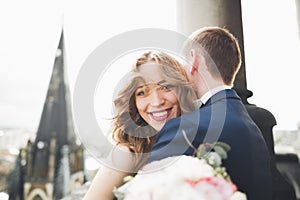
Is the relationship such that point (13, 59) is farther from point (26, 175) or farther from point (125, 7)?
point (26, 175)

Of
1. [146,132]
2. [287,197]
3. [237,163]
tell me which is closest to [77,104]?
[146,132]

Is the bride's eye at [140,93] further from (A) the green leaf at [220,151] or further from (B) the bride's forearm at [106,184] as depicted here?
(A) the green leaf at [220,151]

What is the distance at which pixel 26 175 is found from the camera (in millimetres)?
10188

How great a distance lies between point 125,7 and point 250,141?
1.49 meters

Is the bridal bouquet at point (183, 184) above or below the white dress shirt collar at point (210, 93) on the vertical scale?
below

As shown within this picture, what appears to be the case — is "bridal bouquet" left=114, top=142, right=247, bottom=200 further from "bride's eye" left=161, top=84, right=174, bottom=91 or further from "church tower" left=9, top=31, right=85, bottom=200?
"church tower" left=9, top=31, right=85, bottom=200

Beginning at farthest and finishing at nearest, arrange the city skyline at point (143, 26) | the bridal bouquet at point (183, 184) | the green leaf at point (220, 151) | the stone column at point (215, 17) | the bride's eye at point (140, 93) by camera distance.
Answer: the city skyline at point (143, 26) < the stone column at point (215, 17) < the bride's eye at point (140, 93) < the green leaf at point (220, 151) < the bridal bouquet at point (183, 184)

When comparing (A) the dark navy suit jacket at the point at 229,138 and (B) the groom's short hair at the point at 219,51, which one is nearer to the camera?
(A) the dark navy suit jacket at the point at 229,138

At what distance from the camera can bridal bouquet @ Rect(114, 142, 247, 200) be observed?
568 mm

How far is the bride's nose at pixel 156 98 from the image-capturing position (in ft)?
3.41

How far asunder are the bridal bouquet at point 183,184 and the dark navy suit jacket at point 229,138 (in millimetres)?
97

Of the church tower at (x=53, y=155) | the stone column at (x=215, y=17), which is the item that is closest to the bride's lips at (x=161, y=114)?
the stone column at (x=215, y=17)

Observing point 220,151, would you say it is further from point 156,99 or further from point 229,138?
point 156,99

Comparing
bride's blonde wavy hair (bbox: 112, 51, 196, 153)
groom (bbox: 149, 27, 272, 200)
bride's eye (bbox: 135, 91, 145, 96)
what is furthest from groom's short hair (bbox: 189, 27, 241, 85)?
Result: bride's eye (bbox: 135, 91, 145, 96)
